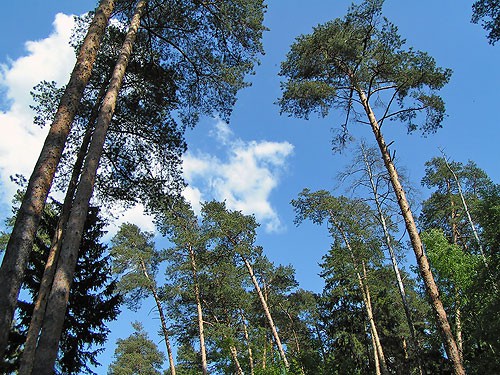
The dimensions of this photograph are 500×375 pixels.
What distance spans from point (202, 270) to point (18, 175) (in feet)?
41.6

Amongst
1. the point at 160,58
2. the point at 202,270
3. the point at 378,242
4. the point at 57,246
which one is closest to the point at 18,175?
the point at 57,246

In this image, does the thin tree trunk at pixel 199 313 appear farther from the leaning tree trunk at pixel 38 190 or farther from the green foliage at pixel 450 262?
the leaning tree trunk at pixel 38 190

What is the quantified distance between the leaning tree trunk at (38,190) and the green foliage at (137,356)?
32125 millimetres

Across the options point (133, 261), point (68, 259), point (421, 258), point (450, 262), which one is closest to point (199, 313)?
point (133, 261)

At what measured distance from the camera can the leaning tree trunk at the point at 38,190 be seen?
391 centimetres

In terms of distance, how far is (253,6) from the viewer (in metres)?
9.47

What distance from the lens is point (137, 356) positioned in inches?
A: 1326

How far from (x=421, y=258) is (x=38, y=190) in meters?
7.57

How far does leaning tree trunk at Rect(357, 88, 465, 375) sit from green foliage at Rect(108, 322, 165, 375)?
102 ft

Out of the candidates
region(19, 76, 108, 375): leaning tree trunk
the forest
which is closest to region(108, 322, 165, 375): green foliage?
the forest

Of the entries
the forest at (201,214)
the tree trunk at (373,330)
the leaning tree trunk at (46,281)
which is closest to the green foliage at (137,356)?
the forest at (201,214)

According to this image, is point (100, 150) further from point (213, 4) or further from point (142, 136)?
point (213, 4)

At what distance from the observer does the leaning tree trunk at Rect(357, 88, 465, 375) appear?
23.8ft

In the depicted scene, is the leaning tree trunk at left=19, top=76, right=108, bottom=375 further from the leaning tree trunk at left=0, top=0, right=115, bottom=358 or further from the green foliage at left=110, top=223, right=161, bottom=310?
the green foliage at left=110, top=223, right=161, bottom=310
